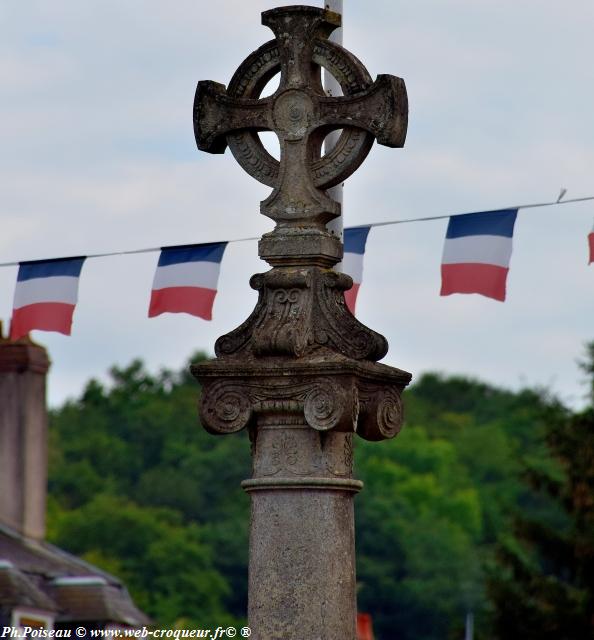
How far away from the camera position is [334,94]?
590 inches

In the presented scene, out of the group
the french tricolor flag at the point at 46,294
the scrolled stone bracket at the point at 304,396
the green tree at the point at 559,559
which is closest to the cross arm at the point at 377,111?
the scrolled stone bracket at the point at 304,396

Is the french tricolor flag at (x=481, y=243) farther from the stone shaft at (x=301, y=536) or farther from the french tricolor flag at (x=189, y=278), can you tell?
the stone shaft at (x=301, y=536)

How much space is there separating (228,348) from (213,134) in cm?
133

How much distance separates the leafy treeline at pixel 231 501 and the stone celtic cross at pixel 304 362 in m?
71.0

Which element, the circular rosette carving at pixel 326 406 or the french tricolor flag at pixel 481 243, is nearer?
the circular rosette carving at pixel 326 406

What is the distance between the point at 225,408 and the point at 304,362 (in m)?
0.50

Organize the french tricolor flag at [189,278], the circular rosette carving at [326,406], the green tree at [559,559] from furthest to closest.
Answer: the green tree at [559,559] → the french tricolor flag at [189,278] → the circular rosette carving at [326,406]

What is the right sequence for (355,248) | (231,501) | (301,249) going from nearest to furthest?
(301,249), (355,248), (231,501)

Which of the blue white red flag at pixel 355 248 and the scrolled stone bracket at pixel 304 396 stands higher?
the blue white red flag at pixel 355 248

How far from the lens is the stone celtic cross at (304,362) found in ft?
40.0

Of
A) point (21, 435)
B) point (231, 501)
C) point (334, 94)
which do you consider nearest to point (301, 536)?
point (334, 94)

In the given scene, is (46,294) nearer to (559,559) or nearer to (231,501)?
(559,559)

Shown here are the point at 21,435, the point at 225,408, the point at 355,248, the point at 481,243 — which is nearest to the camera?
the point at 225,408

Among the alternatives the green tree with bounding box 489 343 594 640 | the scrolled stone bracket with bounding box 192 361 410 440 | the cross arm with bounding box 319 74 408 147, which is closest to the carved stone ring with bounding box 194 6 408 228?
the cross arm with bounding box 319 74 408 147
